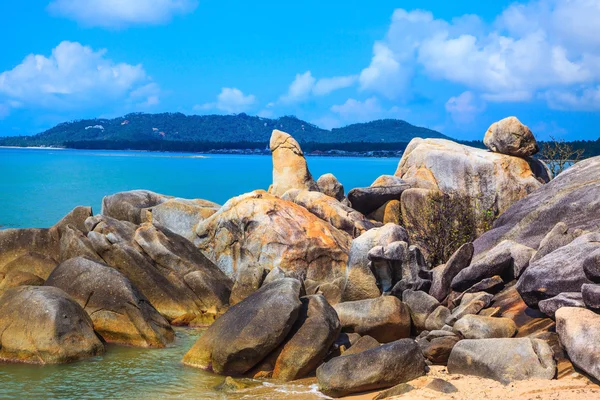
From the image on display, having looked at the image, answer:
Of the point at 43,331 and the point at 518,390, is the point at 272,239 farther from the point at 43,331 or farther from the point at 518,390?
the point at 518,390

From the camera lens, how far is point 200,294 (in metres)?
23.1

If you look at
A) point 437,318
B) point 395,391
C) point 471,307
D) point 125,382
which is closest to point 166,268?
point 125,382

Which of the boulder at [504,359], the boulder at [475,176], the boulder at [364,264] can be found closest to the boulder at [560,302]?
the boulder at [504,359]

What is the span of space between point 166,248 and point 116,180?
9182 cm

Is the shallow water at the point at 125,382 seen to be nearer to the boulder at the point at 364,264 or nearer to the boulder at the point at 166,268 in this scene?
the boulder at the point at 166,268

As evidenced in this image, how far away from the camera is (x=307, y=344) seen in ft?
53.6

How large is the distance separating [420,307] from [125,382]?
23.5 feet

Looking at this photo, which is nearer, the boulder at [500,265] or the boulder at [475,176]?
the boulder at [500,265]

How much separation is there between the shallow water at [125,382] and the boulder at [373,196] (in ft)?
47.7

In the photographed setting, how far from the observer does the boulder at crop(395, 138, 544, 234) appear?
30.3 metres

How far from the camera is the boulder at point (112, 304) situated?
19.3 meters

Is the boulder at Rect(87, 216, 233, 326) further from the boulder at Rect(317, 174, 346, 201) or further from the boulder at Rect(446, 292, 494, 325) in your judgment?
the boulder at Rect(317, 174, 346, 201)

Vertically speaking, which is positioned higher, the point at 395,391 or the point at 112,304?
the point at 112,304

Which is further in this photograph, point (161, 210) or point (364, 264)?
point (161, 210)
